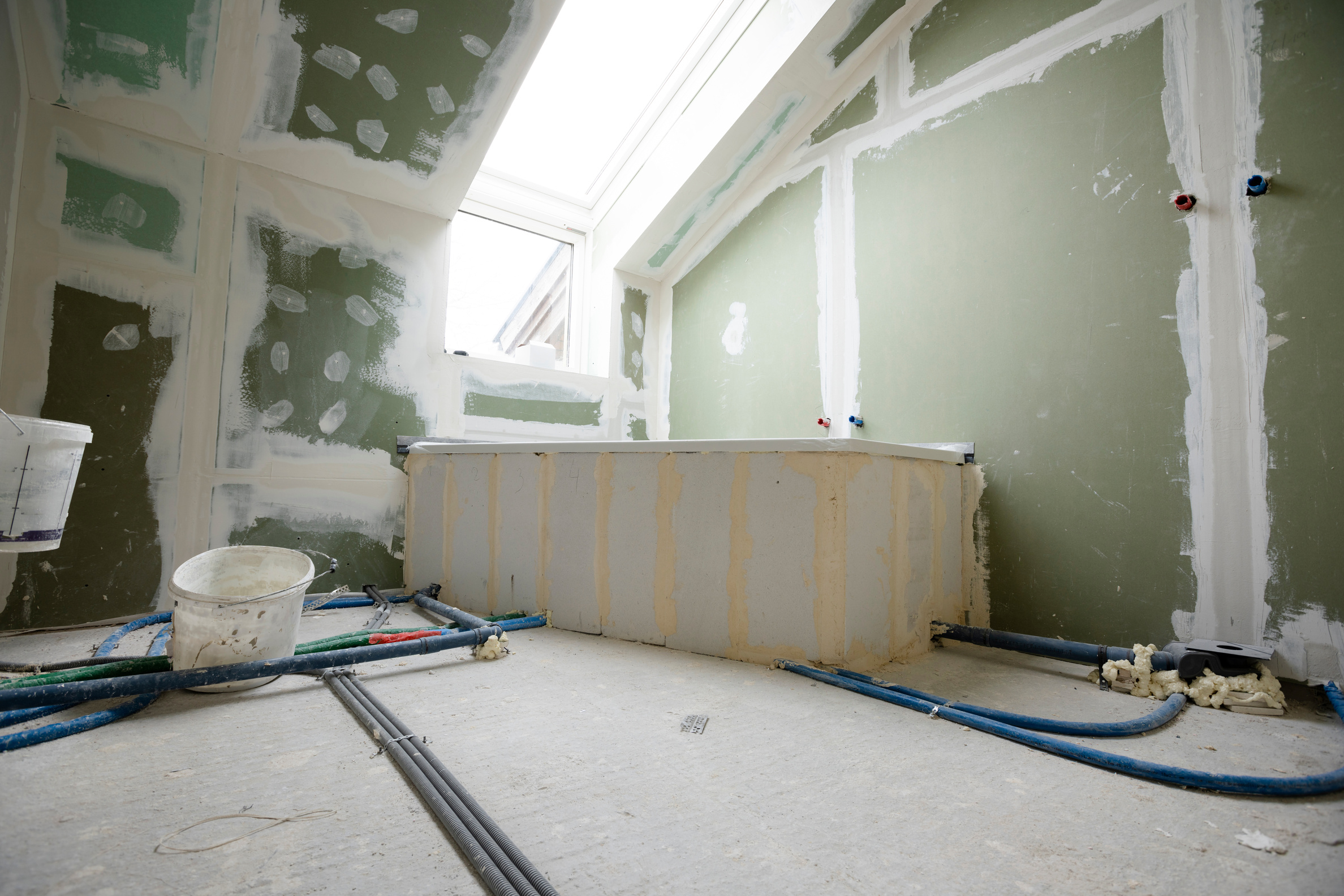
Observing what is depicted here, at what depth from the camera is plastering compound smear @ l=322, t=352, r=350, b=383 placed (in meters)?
2.73

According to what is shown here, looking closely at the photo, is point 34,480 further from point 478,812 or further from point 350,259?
point 350,259

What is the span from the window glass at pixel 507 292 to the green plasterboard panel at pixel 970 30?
93.9 inches

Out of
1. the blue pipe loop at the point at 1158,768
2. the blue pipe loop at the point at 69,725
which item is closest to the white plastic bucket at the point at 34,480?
the blue pipe loop at the point at 69,725

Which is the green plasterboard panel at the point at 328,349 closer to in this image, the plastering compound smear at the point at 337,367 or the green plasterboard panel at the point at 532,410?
the plastering compound smear at the point at 337,367

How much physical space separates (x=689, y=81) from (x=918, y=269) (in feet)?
5.96

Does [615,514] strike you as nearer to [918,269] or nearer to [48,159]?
[918,269]

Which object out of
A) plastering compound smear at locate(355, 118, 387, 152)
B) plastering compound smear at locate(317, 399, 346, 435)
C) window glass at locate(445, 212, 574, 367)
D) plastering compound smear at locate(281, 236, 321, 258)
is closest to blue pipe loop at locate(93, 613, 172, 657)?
plastering compound smear at locate(317, 399, 346, 435)

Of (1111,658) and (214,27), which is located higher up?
(214,27)

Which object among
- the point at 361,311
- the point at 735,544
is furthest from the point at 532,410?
the point at 735,544

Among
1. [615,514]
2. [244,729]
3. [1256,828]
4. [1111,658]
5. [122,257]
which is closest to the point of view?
[1256,828]

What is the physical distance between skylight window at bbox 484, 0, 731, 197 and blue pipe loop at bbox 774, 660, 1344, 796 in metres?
3.46

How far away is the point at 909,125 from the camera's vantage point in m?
2.59

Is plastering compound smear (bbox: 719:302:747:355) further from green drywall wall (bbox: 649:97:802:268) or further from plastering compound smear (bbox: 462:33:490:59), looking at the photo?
plastering compound smear (bbox: 462:33:490:59)

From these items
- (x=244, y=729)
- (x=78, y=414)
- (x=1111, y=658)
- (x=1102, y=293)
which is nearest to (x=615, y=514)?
(x=244, y=729)
